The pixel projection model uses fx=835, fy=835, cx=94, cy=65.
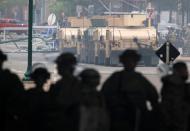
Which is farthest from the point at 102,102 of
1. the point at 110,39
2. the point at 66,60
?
the point at 110,39

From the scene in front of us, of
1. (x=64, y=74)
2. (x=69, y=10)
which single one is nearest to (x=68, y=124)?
(x=64, y=74)

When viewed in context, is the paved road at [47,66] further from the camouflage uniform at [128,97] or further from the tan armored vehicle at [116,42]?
the camouflage uniform at [128,97]

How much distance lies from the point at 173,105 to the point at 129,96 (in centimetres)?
53

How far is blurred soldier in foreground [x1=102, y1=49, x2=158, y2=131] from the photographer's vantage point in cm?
963

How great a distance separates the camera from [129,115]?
9.65m

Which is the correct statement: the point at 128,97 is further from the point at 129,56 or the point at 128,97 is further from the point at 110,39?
the point at 110,39

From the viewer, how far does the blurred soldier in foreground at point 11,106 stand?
9516 millimetres

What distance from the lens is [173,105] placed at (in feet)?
32.0

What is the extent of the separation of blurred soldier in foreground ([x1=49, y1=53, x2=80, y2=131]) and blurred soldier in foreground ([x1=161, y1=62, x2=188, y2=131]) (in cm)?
107

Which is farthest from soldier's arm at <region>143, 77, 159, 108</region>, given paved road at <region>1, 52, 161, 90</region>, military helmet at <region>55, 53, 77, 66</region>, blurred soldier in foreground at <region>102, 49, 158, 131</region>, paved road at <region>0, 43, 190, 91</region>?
paved road at <region>1, 52, 161, 90</region>

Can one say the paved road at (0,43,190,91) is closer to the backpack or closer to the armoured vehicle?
the armoured vehicle

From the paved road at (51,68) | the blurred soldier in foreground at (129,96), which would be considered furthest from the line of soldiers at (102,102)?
the paved road at (51,68)

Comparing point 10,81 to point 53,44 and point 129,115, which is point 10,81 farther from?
point 53,44

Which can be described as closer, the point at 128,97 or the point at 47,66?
the point at 128,97
